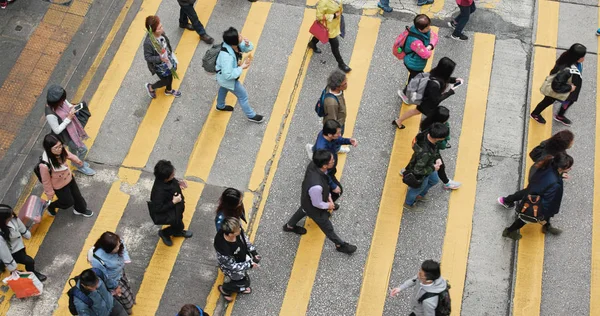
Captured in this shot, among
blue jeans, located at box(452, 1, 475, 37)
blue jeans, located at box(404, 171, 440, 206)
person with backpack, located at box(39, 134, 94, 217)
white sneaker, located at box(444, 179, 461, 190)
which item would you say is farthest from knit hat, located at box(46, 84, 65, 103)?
blue jeans, located at box(452, 1, 475, 37)

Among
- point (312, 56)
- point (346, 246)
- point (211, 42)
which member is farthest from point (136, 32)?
point (346, 246)

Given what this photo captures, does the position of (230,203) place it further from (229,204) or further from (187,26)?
(187,26)

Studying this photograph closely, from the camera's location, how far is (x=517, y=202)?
28.0 feet

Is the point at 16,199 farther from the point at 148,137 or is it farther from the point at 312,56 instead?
the point at 312,56

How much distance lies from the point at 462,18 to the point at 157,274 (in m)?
6.32

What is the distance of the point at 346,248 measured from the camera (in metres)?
8.05

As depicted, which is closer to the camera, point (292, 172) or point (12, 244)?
point (12, 244)

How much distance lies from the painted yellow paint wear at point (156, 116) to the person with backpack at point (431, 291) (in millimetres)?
4555

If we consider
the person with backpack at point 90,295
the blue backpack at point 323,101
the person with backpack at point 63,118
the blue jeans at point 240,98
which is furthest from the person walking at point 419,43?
the person with backpack at point 90,295

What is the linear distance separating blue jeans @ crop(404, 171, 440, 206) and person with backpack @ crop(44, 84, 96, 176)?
448 cm

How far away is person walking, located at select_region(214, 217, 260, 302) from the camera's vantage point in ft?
21.1

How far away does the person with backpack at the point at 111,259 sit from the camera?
6434 mm

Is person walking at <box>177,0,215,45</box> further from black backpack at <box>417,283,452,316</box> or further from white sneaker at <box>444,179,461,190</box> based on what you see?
black backpack at <box>417,283,452,316</box>

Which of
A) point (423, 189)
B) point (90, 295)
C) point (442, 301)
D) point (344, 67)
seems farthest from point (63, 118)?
point (442, 301)
